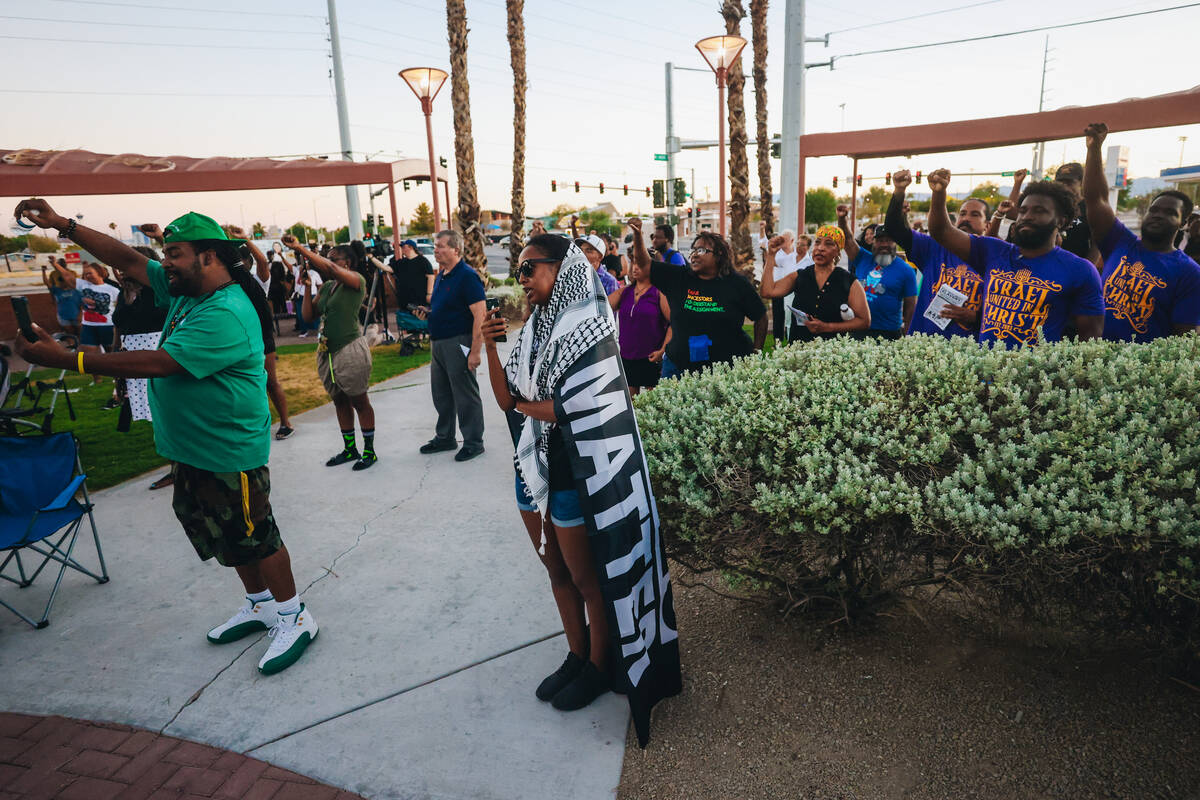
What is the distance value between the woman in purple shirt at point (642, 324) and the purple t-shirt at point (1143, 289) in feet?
9.13

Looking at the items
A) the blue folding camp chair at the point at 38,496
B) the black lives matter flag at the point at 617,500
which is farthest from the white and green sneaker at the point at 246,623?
the black lives matter flag at the point at 617,500

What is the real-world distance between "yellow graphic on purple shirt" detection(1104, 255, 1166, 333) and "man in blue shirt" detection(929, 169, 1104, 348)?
0.55m

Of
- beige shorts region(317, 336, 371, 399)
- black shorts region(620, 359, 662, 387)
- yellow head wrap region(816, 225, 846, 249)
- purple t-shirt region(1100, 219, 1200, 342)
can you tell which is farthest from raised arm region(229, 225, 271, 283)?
purple t-shirt region(1100, 219, 1200, 342)

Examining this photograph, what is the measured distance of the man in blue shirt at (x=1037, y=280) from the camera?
10.8 ft

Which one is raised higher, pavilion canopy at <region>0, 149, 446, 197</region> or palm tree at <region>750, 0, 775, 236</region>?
palm tree at <region>750, 0, 775, 236</region>

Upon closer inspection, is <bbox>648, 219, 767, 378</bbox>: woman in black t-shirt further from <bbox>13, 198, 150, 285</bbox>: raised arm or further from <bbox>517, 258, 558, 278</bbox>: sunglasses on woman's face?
<bbox>13, 198, 150, 285</bbox>: raised arm

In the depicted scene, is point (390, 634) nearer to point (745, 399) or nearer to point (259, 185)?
point (745, 399)

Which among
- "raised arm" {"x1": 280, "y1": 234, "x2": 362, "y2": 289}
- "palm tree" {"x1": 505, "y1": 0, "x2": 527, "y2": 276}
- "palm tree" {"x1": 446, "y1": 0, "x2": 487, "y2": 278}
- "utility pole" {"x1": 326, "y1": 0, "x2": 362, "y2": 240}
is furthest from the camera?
"utility pole" {"x1": 326, "y1": 0, "x2": 362, "y2": 240}

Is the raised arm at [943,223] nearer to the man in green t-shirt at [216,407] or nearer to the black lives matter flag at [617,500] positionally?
the black lives matter flag at [617,500]

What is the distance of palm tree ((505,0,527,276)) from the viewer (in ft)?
55.9

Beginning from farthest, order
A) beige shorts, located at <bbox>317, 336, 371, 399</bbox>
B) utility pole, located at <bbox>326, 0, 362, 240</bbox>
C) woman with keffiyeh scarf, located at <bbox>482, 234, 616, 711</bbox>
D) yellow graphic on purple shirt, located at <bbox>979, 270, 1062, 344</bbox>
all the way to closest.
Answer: utility pole, located at <bbox>326, 0, 362, 240</bbox>
beige shorts, located at <bbox>317, 336, 371, 399</bbox>
yellow graphic on purple shirt, located at <bbox>979, 270, 1062, 344</bbox>
woman with keffiyeh scarf, located at <bbox>482, 234, 616, 711</bbox>

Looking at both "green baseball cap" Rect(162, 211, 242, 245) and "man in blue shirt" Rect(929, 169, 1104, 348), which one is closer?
"green baseball cap" Rect(162, 211, 242, 245)

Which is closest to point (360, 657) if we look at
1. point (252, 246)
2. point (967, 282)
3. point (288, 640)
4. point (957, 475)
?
point (288, 640)

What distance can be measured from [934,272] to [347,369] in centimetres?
445
